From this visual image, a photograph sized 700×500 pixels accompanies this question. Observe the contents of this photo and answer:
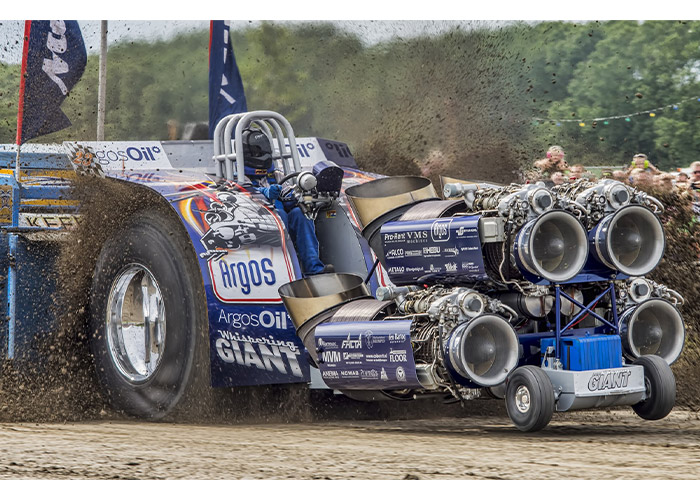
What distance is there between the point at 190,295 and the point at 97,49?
13.2 feet

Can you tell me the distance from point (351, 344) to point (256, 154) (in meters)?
2.12

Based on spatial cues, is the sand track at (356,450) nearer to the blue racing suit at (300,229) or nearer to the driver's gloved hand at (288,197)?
the blue racing suit at (300,229)

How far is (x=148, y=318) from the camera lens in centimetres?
767

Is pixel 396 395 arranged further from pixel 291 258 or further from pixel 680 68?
pixel 680 68

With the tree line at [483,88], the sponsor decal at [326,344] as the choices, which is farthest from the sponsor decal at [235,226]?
the tree line at [483,88]

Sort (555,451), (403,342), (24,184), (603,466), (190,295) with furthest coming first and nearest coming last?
1. (24,184)
2. (190,295)
3. (403,342)
4. (555,451)
5. (603,466)

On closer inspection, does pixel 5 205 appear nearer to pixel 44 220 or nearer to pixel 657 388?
pixel 44 220

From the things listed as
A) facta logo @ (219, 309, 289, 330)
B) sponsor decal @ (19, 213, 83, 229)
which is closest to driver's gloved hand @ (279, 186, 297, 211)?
facta logo @ (219, 309, 289, 330)

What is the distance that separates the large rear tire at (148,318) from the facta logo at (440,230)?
152 centimetres

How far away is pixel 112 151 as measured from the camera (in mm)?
9078

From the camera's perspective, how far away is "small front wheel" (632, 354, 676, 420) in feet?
20.8

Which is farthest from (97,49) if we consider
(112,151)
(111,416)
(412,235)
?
(412,235)

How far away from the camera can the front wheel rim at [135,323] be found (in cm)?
764

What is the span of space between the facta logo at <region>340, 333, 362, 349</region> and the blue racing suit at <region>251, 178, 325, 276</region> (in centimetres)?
99
